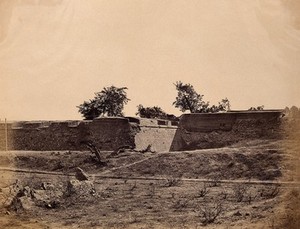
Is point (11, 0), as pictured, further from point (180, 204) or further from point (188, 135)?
point (188, 135)

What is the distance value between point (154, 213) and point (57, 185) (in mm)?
1680

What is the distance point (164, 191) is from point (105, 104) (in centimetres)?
432

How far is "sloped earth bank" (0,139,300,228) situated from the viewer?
569cm

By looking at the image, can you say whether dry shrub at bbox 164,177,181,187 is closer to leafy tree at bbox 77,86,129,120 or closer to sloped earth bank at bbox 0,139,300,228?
sloped earth bank at bbox 0,139,300,228

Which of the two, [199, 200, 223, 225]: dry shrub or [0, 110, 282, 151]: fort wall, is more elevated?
[0, 110, 282, 151]: fort wall

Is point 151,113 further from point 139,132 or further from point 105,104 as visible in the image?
point 105,104

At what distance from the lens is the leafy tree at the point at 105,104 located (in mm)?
7589

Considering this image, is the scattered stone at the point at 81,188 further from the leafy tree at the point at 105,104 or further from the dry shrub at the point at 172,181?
the leafy tree at the point at 105,104

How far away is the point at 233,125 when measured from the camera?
28.9ft

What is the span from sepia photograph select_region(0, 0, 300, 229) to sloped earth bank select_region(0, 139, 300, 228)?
0.02 m

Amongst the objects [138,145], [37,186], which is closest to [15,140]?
[138,145]

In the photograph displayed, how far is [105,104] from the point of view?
10477 millimetres

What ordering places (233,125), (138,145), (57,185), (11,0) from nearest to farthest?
(11,0) → (57,185) → (233,125) → (138,145)

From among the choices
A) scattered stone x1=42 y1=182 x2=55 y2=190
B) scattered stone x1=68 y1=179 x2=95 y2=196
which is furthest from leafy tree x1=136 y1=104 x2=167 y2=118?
scattered stone x1=42 y1=182 x2=55 y2=190
